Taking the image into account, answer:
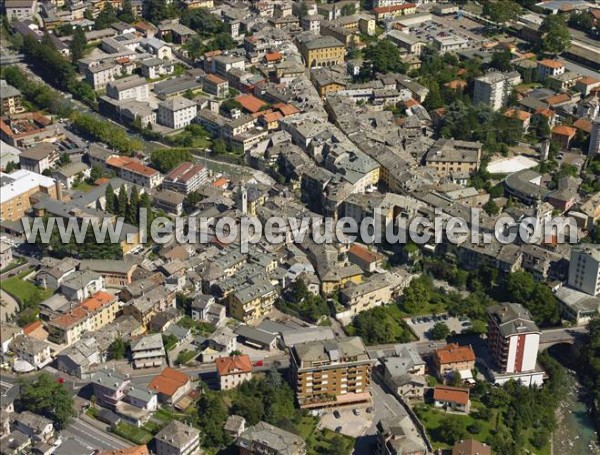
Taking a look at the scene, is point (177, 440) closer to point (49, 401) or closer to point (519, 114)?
point (49, 401)

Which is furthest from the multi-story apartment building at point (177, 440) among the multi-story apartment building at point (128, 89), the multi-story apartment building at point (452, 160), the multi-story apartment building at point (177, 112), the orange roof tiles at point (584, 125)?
the orange roof tiles at point (584, 125)

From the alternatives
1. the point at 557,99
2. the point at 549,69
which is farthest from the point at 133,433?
the point at 549,69

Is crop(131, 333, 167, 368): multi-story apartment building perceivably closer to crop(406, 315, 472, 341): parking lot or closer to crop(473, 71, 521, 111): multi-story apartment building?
crop(406, 315, 472, 341): parking lot

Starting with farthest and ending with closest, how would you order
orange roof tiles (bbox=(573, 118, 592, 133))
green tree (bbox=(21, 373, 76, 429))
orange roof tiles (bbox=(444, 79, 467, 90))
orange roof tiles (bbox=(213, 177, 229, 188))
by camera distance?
orange roof tiles (bbox=(444, 79, 467, 90))
orange roof tiles (bbox=(573, 118, 592, 133))
orange roof tiles (bbox=(213, 177, 229, 188))
green tree (bbox=(21, 373, 76, 429))

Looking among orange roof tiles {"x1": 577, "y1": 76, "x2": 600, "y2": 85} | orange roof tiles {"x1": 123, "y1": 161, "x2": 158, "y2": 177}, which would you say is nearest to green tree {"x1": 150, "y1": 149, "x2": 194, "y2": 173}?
orange roof tiles {"x1": 123, "y1": 161, "x2": 158, "y2": 177}

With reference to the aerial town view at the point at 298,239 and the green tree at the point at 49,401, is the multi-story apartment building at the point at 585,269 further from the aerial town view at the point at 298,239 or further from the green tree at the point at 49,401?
the green tree at the point at 49,401

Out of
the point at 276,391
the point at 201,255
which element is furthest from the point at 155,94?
the point at 276,391

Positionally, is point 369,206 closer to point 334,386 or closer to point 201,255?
point 201,255
